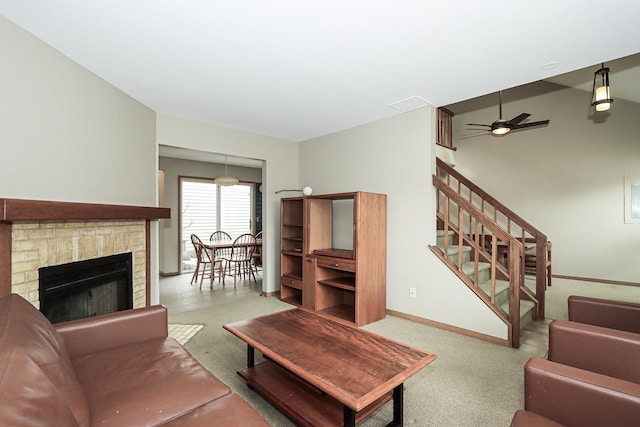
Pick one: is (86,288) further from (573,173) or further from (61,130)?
(573,173)

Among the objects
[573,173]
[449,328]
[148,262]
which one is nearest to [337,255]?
[449,328]

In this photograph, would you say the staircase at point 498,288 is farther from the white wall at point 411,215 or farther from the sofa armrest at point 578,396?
the sofa armrest at point 578,396

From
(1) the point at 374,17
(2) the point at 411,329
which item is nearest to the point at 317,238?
(2) the point at 411,329

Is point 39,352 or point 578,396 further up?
point 39,352

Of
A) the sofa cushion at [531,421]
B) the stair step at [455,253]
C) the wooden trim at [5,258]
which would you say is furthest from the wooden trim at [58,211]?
the stair step at [455,253]

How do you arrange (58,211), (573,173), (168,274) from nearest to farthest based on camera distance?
(58,211) → (573,173) → (168,274)

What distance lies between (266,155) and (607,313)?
4169 mm

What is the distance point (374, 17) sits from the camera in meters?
1.93

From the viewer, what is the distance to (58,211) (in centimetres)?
209

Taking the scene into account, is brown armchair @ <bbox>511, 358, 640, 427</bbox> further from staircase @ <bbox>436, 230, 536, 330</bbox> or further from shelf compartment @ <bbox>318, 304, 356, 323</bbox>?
shelf compartment @ <bbox>318, 304, 356, 323</bbox>

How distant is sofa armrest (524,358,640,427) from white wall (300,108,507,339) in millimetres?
1867

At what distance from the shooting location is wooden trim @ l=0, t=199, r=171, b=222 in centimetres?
173

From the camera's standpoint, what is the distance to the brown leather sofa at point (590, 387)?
1144 millimetres

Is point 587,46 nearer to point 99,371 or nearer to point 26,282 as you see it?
point 99,371
